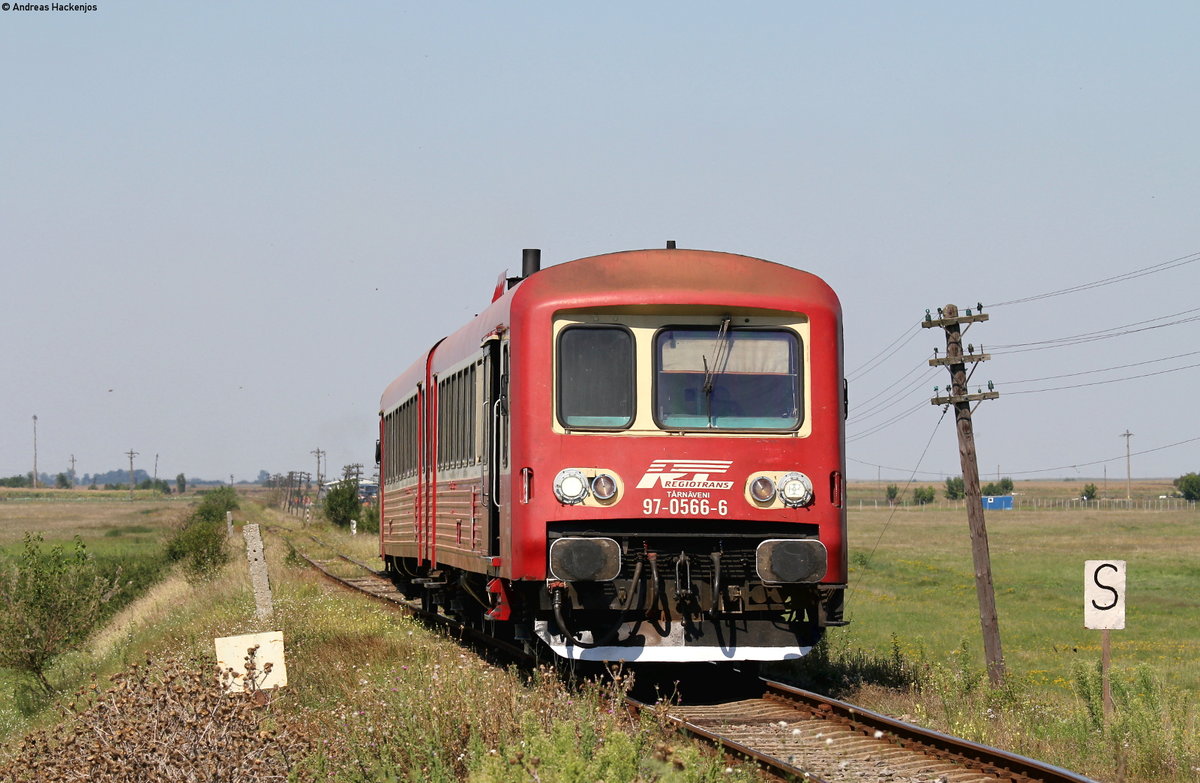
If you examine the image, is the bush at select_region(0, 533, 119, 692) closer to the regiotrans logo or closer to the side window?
the side window

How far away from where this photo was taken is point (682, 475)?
A: 10.4 meters

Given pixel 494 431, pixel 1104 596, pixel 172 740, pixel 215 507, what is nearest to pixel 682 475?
pixel 494 431

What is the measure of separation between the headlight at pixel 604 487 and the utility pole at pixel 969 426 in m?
12.2

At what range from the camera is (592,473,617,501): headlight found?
1029 cm

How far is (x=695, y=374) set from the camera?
10.7 metres

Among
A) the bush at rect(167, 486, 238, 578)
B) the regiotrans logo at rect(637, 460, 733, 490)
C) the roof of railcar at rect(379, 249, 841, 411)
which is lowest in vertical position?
the bush at rect(167, 486, 238, 578)

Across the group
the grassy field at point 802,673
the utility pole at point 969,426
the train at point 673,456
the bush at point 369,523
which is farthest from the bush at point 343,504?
the train at point 673,456

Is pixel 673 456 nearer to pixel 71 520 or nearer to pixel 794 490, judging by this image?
pixel 794 490

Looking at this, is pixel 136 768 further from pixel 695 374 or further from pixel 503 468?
pixel 695 374

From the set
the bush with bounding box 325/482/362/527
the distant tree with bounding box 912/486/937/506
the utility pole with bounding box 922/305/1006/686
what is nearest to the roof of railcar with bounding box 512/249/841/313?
the utility pole with bounding box 922/305/1006/686

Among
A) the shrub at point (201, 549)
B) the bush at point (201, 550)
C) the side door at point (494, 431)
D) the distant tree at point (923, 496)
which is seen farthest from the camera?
the distant tree at point (923, 496)

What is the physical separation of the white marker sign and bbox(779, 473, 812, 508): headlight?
224 cm

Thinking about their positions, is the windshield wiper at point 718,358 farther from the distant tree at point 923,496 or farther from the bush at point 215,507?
the distant tree at point 923,496

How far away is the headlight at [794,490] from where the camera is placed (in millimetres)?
10398
